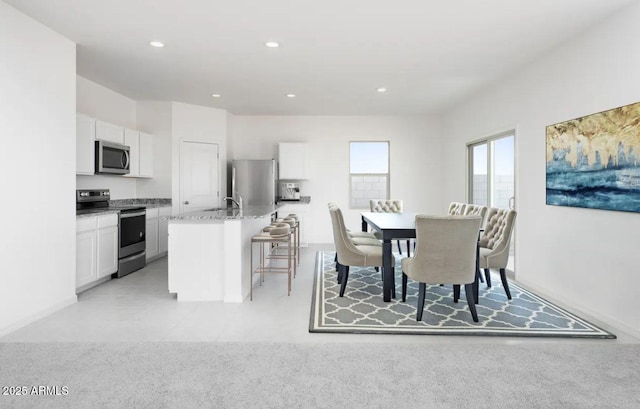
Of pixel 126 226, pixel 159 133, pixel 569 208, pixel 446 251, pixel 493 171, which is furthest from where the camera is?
pixel 159 133

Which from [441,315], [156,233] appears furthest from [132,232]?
[441,315]

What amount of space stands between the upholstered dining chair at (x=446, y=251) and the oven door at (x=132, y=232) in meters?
3.58

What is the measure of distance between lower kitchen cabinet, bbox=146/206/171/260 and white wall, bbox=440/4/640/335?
495cm

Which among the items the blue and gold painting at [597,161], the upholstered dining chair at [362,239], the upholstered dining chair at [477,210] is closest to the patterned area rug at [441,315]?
the upholstered dining chair at [362,239]

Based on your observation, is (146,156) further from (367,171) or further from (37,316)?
(367,171)

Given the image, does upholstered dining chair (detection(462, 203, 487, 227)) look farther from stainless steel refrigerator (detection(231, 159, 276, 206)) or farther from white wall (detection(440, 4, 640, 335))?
stainless steel refrigerator (detection(231, 159, 276, 206))

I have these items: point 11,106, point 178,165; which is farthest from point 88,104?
point 11,106

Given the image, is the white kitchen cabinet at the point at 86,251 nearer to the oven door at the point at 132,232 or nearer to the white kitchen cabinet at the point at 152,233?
the oven door at the point at 132,232

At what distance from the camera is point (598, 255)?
316 cm

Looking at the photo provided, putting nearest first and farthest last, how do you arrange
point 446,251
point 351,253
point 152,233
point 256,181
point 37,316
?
1. point 446,251
2. point 37,316
3. point 351,253
4. point 152,233
5. point 256,181

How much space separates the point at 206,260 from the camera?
142 inches

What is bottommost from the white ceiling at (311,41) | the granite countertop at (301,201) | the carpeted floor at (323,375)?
the carpeted floor at (323,375)

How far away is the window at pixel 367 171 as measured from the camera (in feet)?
24.2

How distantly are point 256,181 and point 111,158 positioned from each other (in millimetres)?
2545
